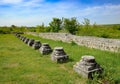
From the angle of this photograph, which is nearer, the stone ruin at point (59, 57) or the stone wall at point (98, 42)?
the stone ruin at point (59, 57)

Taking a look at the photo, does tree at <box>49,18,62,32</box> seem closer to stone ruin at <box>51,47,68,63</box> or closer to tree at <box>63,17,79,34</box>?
tree at <box>63,17,79,34</box>

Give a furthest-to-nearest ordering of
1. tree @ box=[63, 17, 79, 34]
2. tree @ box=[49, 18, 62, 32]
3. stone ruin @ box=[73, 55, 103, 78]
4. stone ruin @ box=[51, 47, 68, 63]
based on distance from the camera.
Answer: tree @ box=[49, 18, 62, 32] → tree @ box=[63, 17, 79, 34] → stone ruin @ box=[51, 47, 68, 63] → stone ruin @ box=[73, 55, 103, 78]

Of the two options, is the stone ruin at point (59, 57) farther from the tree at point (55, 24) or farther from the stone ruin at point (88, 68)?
the tree at point (55, 24)

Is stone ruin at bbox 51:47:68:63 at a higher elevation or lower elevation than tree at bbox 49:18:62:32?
lower

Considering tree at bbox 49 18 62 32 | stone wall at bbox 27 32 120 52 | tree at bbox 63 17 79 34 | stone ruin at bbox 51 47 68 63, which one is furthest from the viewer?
tree at bbox 49 18 62 32

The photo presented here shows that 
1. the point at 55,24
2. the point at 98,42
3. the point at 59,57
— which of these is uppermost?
the point at 55,24

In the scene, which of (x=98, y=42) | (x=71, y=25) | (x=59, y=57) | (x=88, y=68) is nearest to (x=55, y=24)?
(x=71, y=25)

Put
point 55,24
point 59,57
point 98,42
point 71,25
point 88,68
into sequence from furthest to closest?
point 55,24 < point 71,25 < point 98,42 < point 59,57 < point 88,68

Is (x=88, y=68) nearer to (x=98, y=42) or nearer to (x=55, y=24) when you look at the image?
(x=98, y=42)

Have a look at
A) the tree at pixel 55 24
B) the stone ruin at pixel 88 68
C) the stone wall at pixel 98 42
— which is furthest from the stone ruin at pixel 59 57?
the tree at pixel 55 24

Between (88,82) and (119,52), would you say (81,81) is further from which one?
(119,52)

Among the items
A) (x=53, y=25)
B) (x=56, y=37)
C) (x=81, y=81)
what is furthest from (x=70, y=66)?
(x=53, y=25)

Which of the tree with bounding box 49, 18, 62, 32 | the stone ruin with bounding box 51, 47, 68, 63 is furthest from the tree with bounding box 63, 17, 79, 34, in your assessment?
the stone ruin with bounding box 51, 47, 68, 63

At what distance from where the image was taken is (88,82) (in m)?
5.72
